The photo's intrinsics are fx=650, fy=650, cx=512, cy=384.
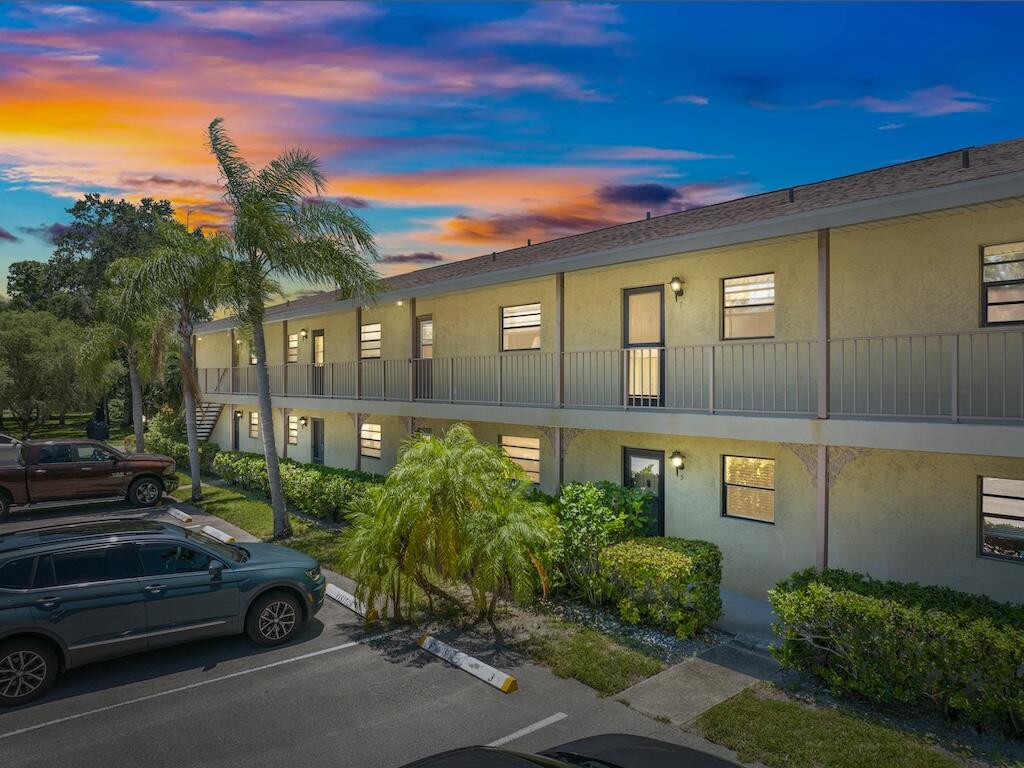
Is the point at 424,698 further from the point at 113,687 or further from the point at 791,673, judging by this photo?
the point at 791,673

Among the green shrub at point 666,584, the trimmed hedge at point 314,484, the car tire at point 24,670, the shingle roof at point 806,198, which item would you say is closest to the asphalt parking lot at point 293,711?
the car tire at point 24,670

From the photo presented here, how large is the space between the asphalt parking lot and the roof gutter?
22.9 ft

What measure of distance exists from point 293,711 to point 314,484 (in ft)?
34.4

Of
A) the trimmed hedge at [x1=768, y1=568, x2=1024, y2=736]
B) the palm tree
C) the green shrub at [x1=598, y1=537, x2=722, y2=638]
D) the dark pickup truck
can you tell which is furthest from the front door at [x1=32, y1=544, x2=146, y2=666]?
the dark pickup truck

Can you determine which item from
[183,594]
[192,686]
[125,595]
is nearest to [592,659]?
[192,686]

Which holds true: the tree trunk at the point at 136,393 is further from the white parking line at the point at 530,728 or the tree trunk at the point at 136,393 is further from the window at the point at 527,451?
the white parking line at the point at 530,728

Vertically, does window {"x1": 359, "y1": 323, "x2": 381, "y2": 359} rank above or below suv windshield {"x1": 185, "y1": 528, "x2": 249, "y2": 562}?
above

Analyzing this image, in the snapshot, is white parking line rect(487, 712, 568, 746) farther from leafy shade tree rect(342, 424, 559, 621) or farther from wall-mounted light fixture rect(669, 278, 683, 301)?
wall-mounted light fixture rect(669, 278, 683, 301)

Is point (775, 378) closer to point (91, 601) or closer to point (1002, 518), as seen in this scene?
point (1002, 518)

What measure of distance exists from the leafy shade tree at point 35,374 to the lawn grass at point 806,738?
38.7 meters

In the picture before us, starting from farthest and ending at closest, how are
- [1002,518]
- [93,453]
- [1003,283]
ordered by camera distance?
Result: [93,453], [1003,283], [1002,518]

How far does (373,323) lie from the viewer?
834 inches

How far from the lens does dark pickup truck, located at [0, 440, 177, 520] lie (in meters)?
17.1

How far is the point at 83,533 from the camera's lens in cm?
838
